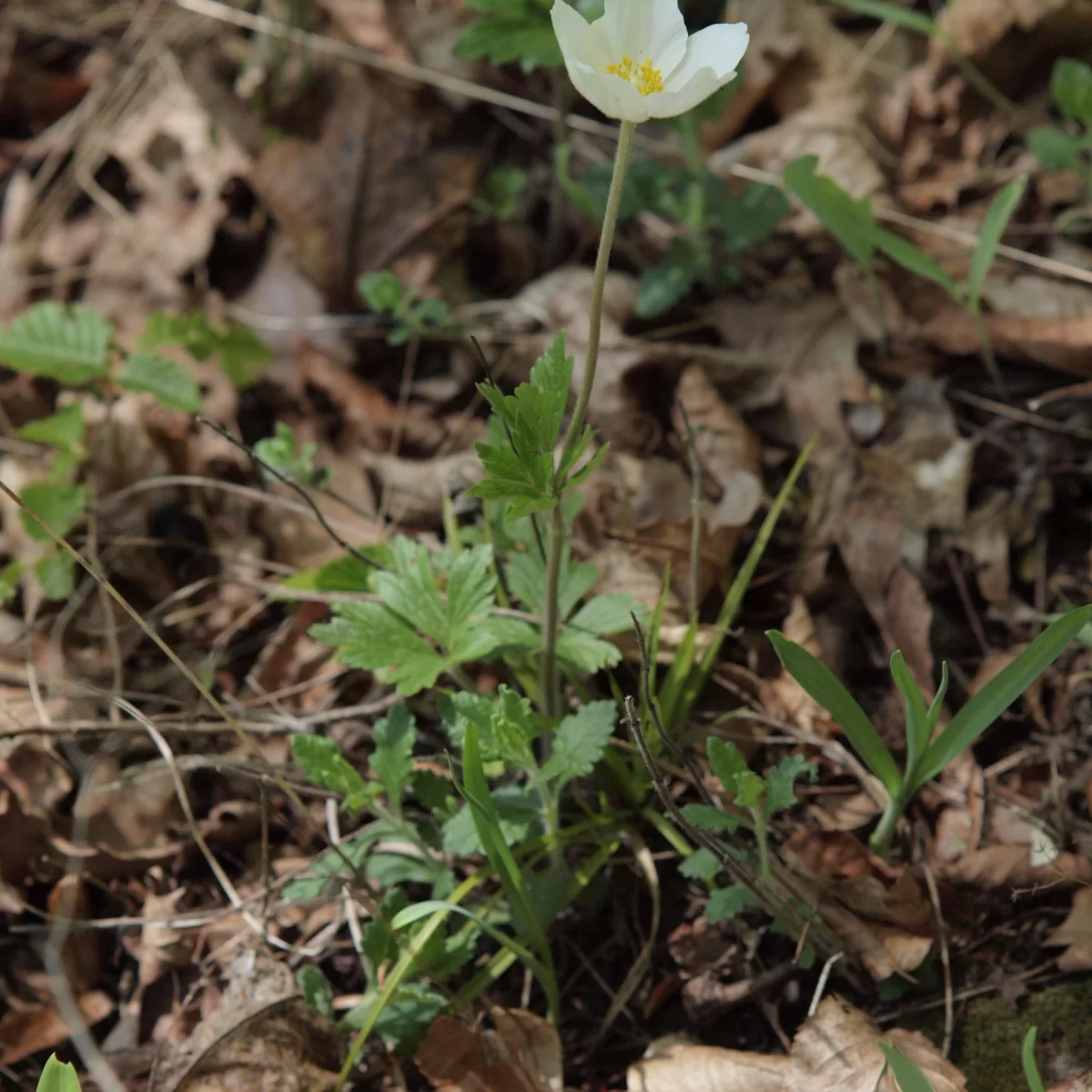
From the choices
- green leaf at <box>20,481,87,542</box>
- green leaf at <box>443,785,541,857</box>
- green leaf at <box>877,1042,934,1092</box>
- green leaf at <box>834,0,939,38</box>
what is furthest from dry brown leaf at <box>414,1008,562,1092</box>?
green leaf at <box>834,0,939,38</box>

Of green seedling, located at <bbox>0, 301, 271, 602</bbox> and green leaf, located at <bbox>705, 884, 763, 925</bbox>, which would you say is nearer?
green leaf, located at <bbox>705, 884, 763, 925</bbox>

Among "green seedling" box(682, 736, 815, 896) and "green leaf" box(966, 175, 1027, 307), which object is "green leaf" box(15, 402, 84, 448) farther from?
"green leaf" box(966, 175, 1027, 307)

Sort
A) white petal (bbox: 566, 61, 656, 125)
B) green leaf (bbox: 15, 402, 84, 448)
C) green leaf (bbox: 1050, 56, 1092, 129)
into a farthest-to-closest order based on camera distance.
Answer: green leaf (bbox: 15, 402, 84, 448) < green leaf (bbox: 1050, 56, 1092, 129) < white petal (bbox: 566, 61, 656, 125)

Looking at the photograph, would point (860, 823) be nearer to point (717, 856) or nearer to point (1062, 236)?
point (717, 856)

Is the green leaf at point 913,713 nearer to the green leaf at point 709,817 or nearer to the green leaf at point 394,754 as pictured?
the green leaf at point 709,817

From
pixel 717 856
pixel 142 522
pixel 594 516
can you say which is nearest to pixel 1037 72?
pixel 594 516

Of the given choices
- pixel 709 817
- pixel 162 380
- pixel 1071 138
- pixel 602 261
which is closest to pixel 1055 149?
pixel 1071 138
